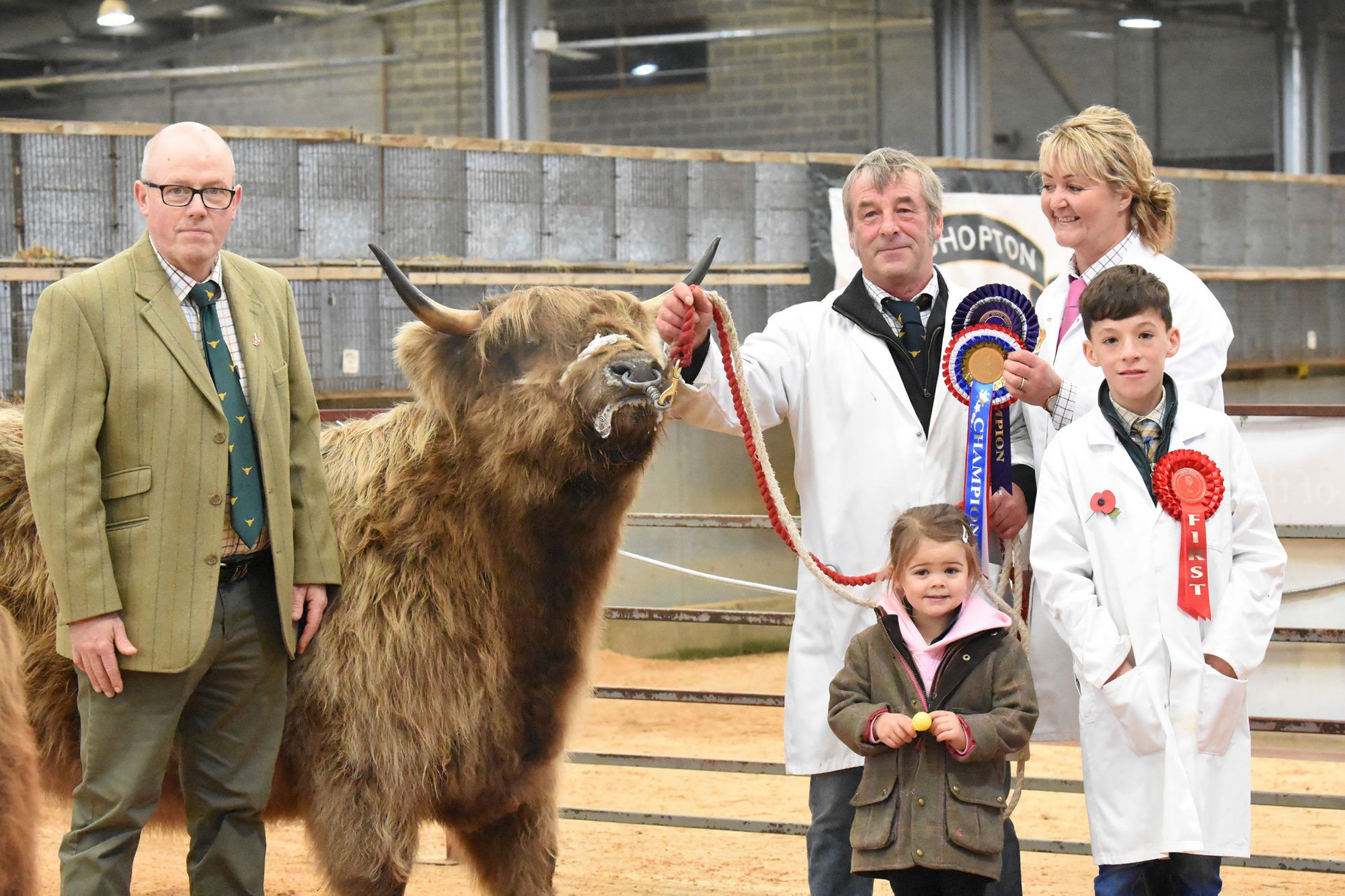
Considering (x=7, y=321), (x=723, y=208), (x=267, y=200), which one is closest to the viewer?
(x=7, y=321)

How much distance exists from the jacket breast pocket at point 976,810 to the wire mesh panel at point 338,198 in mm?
6169

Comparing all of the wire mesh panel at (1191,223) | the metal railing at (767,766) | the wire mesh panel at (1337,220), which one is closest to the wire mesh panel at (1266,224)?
the wire mesh panel at (1191,223)

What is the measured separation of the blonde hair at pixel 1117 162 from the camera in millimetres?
3014

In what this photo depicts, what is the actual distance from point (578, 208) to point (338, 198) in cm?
163

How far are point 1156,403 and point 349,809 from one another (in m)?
2.05

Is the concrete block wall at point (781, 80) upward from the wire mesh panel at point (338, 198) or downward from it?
upward

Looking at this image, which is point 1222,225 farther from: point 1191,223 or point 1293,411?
point 1293,411

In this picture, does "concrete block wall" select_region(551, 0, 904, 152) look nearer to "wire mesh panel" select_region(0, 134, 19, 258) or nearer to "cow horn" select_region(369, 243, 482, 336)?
"wire mesh panel" select_region(0, 134, 19, 258)

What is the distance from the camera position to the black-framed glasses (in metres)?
2.84

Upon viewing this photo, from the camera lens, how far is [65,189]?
7441 mm

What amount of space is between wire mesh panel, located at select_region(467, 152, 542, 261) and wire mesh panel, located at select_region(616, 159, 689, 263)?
1.94 ft

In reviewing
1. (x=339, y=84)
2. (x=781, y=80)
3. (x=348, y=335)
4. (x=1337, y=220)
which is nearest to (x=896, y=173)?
(x=348, y=335)

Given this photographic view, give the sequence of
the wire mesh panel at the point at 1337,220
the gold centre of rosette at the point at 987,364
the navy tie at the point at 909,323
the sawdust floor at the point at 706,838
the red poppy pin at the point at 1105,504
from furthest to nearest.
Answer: the wire mesh panel at the point at 1337,220 → the sawdust floor at the point at 706,838 → the navy tie at the point at 909,323 → the gold centre of rosette at the point at 987,364 → the red poppy pin at the point at 1105,504

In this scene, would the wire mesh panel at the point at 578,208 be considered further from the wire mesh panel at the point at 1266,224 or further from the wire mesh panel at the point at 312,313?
the wire mesh panel at the point at 1266,224
